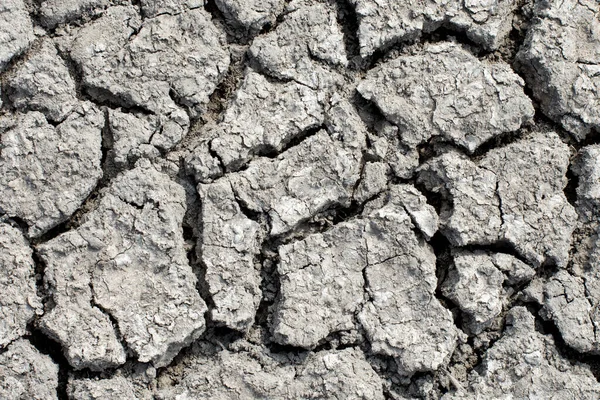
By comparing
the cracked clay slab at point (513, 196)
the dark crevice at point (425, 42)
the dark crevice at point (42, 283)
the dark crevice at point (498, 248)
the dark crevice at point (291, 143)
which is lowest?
the dark crevice at point (42, 283)

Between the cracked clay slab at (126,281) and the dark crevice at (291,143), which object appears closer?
the cracked clay slab at (126,281)

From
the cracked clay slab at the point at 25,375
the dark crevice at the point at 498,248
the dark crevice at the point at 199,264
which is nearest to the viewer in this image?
the cracked clay slab at the point at 25,375

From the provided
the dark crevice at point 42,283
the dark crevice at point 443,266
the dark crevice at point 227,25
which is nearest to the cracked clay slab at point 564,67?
the dark crevice at point 443,266

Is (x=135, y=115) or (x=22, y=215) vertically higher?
(x=135, y=115)

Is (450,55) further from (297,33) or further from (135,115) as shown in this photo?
(135,115)

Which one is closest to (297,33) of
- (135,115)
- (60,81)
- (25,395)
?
(135,115)

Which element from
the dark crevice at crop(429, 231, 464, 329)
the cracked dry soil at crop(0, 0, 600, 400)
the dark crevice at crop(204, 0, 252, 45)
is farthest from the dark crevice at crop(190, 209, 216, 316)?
the dark crevice at crop(429, 231, 464, 329)

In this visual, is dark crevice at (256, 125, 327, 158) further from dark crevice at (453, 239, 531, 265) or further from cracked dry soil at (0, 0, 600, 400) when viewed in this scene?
dark crevice at (453, 239, 531, 265)

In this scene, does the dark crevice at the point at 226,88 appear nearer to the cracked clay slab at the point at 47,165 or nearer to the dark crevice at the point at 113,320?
the cracked clay slab at the point at 47,165
